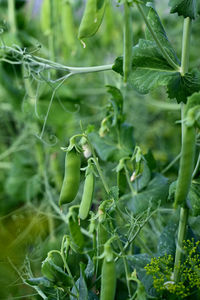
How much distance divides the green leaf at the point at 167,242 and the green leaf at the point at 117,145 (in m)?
0.19

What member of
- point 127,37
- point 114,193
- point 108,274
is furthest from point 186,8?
point 108,274

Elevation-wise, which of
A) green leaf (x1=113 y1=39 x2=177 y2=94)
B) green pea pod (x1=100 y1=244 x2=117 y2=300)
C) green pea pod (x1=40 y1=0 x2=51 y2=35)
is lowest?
green pea pod (x1=100 y1=244 x2=117 y2=300)

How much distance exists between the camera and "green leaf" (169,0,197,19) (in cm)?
67

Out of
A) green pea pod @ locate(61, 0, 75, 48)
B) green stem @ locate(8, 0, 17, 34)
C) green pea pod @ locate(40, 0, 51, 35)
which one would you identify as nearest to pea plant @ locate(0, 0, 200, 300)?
green pea pod @ locate(61, 0, 75, 48)

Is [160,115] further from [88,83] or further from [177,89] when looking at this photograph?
[177,89]

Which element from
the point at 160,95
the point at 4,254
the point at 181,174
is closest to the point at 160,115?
the point at 160,95

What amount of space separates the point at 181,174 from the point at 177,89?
179 millimetres

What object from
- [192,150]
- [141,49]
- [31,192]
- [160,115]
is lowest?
[31,192]

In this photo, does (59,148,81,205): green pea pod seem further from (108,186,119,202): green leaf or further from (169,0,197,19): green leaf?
(169,0,197,19): green leaf

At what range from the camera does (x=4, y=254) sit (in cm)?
82

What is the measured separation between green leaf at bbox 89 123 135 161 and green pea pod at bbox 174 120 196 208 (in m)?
0.34

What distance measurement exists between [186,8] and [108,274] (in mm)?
382

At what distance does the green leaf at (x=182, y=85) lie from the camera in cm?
69

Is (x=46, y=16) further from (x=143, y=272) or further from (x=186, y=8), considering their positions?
(x=143, y=272)
